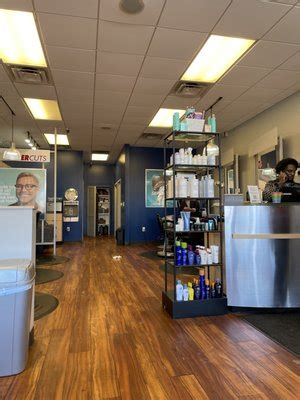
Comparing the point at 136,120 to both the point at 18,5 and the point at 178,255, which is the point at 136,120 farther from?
the point at 178,255

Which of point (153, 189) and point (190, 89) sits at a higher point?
point (190, 89)

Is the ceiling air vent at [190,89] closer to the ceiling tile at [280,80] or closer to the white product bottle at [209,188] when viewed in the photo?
the ceiling tile at [280,80]

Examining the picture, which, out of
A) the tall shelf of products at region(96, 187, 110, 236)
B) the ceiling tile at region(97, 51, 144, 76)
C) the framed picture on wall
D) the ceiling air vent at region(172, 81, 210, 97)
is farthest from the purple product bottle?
the tall shelf of products at region(96, 187, 110, 236)

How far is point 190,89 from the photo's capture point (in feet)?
15.6

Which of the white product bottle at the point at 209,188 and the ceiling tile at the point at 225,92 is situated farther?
the ceiling tile at the point at 225,92

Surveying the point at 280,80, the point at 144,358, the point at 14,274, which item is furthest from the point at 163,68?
the point at 144,358

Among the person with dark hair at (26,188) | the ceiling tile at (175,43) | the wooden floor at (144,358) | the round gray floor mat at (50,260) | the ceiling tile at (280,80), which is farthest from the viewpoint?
the person with dark hair at (26,188)

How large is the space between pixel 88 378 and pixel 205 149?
255 cm

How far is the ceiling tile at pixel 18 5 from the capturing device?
2.74m

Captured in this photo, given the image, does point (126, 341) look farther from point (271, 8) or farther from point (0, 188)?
point (0, 188)

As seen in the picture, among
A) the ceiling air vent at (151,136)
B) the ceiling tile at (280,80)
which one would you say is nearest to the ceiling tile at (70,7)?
the ceiling tile at (280,80)

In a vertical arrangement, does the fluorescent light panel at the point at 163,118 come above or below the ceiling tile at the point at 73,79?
above

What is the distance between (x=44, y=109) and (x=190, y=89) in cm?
296

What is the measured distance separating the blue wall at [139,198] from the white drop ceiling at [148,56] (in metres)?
2.86
